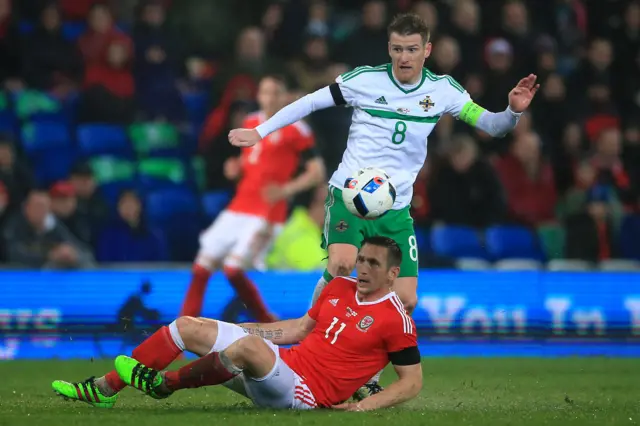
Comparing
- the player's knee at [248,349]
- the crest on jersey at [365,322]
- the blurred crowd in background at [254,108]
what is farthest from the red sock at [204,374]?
the blurred crowd in background at [254,108]

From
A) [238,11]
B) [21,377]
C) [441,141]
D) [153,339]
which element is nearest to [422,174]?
[441,141]

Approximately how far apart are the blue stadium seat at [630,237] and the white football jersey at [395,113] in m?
6.08

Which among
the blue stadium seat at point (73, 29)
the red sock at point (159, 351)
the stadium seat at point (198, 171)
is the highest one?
the blue stadium seat at point (73, 29)

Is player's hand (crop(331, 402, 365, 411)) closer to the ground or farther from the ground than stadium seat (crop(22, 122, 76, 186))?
closer to the ground

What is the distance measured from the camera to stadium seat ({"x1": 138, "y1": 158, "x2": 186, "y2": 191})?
14.7 meters

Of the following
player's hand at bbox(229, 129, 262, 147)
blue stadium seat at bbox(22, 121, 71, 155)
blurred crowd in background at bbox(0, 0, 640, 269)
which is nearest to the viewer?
player's hand at bbox(229, 129, 262, 147)

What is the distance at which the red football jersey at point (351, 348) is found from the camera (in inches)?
283

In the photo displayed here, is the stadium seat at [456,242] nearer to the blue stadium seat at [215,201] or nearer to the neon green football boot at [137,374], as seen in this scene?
the blue stadium seat at [215,201]

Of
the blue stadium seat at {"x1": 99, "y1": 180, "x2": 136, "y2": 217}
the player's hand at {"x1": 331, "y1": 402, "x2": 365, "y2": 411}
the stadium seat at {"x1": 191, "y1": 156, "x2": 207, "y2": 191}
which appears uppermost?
the stadium seat at {"x1": 191, "y1": 156, "x2": 207, "y2": 191}

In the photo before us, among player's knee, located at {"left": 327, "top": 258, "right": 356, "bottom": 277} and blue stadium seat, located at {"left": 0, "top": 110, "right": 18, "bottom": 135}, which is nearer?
player's knee, located at {"left": 327, "top": 258, "right": 356, "bottom": 277}

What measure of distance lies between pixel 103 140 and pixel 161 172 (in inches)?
30.9

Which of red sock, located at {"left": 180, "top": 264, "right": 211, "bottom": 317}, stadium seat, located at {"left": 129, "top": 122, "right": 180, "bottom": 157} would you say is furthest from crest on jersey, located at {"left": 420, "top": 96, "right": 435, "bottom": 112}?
stadium seat, located at {"left": 129, "top": 122, "right": 180, "bottom": 157}

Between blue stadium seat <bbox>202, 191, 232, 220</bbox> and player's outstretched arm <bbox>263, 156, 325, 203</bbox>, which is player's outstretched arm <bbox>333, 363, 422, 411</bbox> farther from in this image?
blue stadium seat <bbox>202, 191, 232, 220</bbox>

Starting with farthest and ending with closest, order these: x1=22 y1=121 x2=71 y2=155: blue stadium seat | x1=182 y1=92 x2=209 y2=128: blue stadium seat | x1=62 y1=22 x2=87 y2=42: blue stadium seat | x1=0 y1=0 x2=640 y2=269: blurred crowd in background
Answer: x1=62 y1=22 x2=87 y2=42: blue stadium seat < x1=182 y1=92 x2=209 y2=128: blue stadium seat < x1=22 y1=121 x2=71 y2=155: blue stadium seat < x1=0 y1=0 x2=640 y2=269: blurred crowd in background
